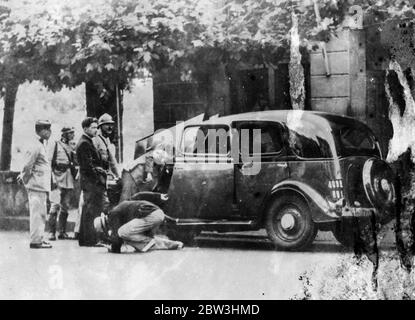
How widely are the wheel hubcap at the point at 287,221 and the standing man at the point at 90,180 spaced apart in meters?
1.87

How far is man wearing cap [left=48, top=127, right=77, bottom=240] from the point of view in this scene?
29.3 ft

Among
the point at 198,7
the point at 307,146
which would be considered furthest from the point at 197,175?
the point at 198,7

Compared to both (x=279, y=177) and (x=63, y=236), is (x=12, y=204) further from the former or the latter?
(x=279, y=177)

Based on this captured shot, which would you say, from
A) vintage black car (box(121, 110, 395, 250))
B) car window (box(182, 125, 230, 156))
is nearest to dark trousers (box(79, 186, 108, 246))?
vintage black car (box(121, 110, 395, 250))

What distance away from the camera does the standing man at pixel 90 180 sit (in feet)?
29.0

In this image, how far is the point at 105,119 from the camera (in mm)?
8914

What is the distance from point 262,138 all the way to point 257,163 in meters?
0.25

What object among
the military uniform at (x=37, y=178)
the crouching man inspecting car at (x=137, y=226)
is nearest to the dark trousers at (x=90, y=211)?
the crouching man inspecting car at (x=137, y=226)

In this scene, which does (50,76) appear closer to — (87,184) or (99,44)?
(99,44)

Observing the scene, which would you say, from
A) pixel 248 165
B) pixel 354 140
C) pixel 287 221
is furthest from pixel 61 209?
pixel 354 140

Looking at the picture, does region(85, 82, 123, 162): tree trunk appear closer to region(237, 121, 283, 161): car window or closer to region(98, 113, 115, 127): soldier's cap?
region(98, 113, 115, 127): soldier's cap

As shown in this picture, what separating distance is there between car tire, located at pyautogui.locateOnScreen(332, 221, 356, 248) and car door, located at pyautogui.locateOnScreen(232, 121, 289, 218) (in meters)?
0.73
